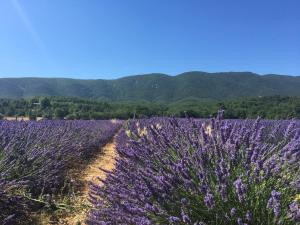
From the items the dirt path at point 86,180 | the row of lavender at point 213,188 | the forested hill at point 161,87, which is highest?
the forested hill at point 161,87

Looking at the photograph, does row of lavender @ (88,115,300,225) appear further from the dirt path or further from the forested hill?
the forested hill

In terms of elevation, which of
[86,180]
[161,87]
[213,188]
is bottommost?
[86,180]

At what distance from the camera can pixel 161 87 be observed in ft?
465

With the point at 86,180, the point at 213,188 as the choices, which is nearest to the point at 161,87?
the point at 86,180

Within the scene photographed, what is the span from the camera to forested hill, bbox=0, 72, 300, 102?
417 ft

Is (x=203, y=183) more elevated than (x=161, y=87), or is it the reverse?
(x=161, y=87)

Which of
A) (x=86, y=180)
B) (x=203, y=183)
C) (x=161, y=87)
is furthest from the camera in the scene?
(x=161, y=87)

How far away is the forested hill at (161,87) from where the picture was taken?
12725cm

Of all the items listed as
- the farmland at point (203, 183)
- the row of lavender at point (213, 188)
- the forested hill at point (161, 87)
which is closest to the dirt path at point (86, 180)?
the farmland at point (203, 183)

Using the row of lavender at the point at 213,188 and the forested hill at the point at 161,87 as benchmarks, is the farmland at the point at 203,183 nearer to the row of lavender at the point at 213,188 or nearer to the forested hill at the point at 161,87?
the row of lavender at the point at 213,188

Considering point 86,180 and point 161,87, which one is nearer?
point 86,180

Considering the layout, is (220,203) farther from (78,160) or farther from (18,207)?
(78,160)

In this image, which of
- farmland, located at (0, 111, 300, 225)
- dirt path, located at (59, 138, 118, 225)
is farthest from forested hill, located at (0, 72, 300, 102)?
farmland, located at (0, 111, 300, 225)

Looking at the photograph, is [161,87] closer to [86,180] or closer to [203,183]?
[86,180]
